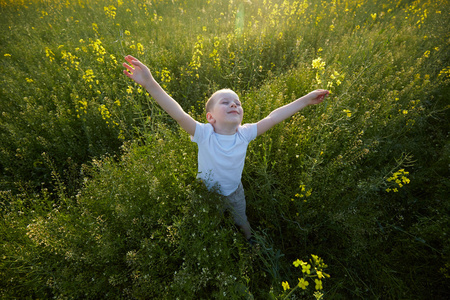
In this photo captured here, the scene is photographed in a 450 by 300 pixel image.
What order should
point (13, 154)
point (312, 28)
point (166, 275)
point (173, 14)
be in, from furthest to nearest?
point (173, 14) < point (312, 28) < point (13, 154) < point (166, 275)

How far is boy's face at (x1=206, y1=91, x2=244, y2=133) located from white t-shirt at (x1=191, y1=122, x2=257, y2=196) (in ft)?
0.27

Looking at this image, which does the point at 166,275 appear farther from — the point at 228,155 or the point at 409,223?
the point at 409,223

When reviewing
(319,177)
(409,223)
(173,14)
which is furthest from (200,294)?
(173,14)

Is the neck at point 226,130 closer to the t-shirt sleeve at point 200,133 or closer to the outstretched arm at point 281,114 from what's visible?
the t-shirt sleeve at point 200,133

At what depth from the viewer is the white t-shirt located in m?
1.79

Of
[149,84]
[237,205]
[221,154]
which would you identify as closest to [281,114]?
[221,154]

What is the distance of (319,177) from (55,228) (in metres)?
2.34

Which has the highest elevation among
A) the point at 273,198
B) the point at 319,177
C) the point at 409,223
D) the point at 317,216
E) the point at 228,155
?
the point at 228,155

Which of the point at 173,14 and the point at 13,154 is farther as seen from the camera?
the point at 173,14

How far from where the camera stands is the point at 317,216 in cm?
205

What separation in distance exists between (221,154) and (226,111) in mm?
364

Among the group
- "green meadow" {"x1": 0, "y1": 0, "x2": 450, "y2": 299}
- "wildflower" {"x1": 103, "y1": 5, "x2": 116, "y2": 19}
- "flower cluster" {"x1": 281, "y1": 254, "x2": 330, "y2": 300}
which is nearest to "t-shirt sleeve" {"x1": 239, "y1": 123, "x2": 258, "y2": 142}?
"green meadow" {"x1": 0, "y1": 0, "x2": 450, "y2": 299}

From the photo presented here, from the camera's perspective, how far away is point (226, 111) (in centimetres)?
179

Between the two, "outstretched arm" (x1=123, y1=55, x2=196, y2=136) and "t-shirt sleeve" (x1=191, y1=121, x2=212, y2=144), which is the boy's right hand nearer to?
"outstretched arm" (x1=123, y1=55, x2=196, y2=136)
